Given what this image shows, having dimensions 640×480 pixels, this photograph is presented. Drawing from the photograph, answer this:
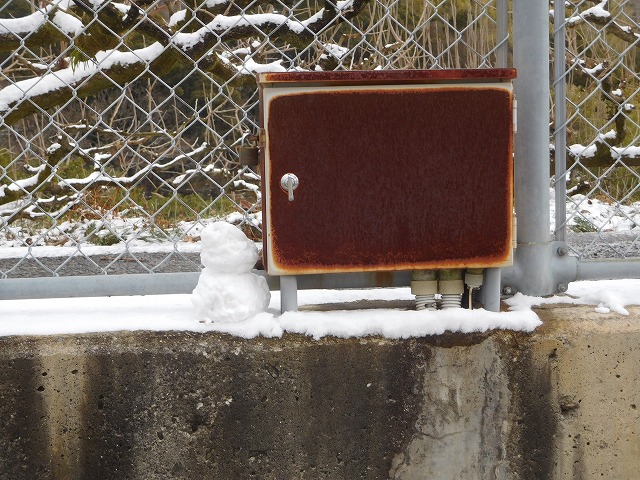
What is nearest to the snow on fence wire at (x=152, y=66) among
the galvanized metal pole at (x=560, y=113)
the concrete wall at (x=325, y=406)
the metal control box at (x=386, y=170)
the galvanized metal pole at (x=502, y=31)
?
the galvanized metal pole at (x=502, y=31)

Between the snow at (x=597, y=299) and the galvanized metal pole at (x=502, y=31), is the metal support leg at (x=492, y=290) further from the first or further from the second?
the galvanized metal pole at (x=502, y=31)

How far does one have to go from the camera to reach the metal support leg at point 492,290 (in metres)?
1.52

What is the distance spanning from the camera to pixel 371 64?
3191 mm

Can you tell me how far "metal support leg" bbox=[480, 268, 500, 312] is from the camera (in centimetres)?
152

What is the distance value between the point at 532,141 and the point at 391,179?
0.38 m

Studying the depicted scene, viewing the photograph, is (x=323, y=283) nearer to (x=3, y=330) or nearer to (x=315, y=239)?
(x=315, y=239)

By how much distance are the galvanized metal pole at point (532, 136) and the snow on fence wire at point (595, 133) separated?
51mm

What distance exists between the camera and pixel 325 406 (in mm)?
1466

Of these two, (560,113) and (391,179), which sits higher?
(560,113)

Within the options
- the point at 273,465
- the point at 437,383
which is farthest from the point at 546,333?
the point at 273,465

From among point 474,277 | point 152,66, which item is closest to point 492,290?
point 474,277

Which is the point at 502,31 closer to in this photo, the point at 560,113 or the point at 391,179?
the point at 560,113

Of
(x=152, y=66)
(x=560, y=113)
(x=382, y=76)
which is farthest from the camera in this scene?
(x=152, y=66)

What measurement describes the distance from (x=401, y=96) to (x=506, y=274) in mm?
517
